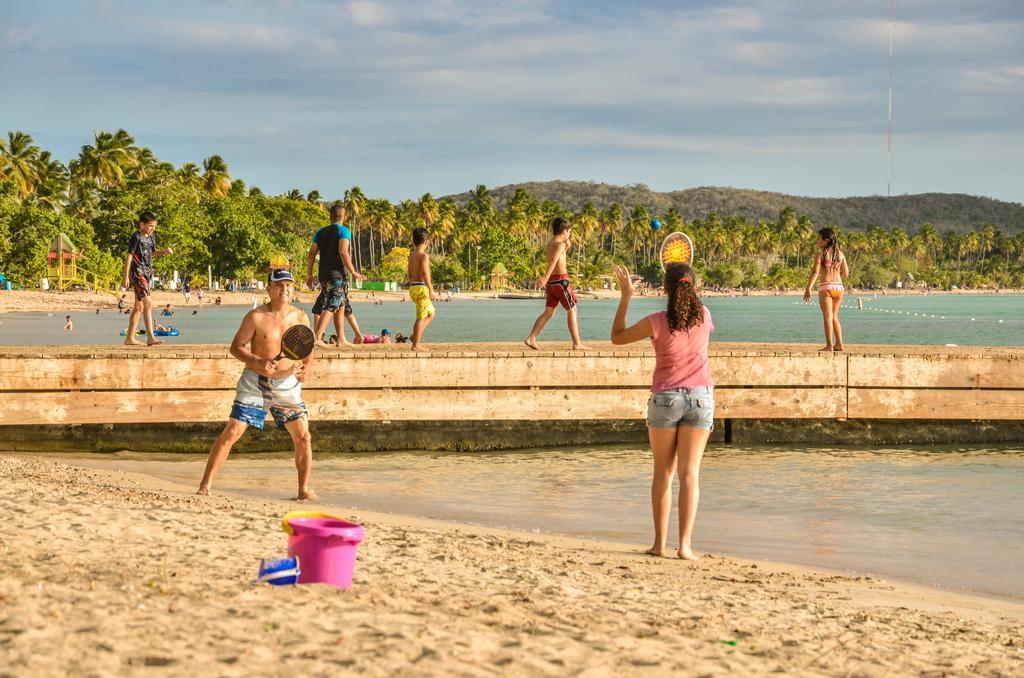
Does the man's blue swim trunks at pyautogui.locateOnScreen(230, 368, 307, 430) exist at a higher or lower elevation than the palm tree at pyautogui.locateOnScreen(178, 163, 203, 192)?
lower

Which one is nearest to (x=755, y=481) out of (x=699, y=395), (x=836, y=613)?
(x=699, y=395)

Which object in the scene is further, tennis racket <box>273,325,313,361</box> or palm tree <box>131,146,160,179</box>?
palm tree <box>131,146,160,179</box>

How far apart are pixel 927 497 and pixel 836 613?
6.08 meters

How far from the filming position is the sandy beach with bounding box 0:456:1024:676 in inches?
183

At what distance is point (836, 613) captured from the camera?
634 cm

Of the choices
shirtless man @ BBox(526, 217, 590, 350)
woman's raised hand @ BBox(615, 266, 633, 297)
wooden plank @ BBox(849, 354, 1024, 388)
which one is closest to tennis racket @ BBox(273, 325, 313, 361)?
woman's raised hand @ BBox(615, 266, 633, 297)

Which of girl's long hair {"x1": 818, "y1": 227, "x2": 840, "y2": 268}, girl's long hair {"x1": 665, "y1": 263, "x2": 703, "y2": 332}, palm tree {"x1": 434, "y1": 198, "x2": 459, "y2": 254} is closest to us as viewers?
girl's long hair {"x1": 665, "y1": 263, "x2": 703, "y2": 332}

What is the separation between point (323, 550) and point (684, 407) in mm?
2747

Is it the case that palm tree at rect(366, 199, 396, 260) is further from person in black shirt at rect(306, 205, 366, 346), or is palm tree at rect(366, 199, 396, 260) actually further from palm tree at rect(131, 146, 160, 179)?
person in black shirt at rect(306, 205, 366, 346)

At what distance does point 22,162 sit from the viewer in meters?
104

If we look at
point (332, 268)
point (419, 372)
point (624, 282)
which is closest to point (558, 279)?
point (419, 372)

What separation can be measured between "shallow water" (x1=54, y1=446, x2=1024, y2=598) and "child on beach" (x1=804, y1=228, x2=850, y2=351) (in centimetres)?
170

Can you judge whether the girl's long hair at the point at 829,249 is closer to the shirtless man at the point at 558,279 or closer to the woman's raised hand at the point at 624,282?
the shirtless man at the point at 558,279

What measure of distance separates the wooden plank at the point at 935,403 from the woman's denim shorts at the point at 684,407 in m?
8.03
